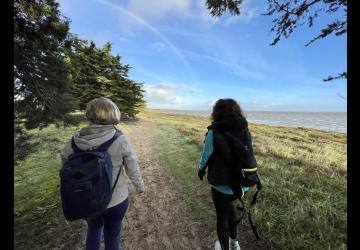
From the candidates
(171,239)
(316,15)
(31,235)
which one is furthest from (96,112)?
(316,15)

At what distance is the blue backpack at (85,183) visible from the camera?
269 centimetres

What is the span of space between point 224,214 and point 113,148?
1.78 metres

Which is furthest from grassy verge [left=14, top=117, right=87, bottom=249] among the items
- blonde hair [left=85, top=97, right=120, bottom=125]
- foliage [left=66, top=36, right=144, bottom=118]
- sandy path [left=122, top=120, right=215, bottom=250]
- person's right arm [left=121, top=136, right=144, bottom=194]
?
foliage [left=66, top=36, right=144, bottom=118]

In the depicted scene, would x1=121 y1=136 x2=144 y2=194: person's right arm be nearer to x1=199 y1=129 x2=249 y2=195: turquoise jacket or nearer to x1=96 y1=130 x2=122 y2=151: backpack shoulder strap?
x1=96 y1=130 x2=122 y2=151: backpack shoulder strap

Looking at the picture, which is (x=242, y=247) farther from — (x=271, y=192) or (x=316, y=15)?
(x=316, y=15)

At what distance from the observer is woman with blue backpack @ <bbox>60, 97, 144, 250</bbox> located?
271 centimetres

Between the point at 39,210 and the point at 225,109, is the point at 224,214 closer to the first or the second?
the point at 225,109

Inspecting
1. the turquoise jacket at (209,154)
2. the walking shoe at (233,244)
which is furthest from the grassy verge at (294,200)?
the turquoise jacket at (209,154)

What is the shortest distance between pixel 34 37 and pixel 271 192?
6.18 metres

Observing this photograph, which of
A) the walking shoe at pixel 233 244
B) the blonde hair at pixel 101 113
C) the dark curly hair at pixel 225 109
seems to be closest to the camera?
the blonde hair at pixel 101 113

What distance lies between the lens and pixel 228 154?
3.29 metres

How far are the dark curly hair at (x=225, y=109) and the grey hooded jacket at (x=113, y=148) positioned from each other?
4.04ft

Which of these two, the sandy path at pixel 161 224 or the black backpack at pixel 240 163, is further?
the sandy path at pixel 161 224

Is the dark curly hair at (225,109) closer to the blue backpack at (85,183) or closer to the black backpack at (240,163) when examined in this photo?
the black backpack at (240,163)
